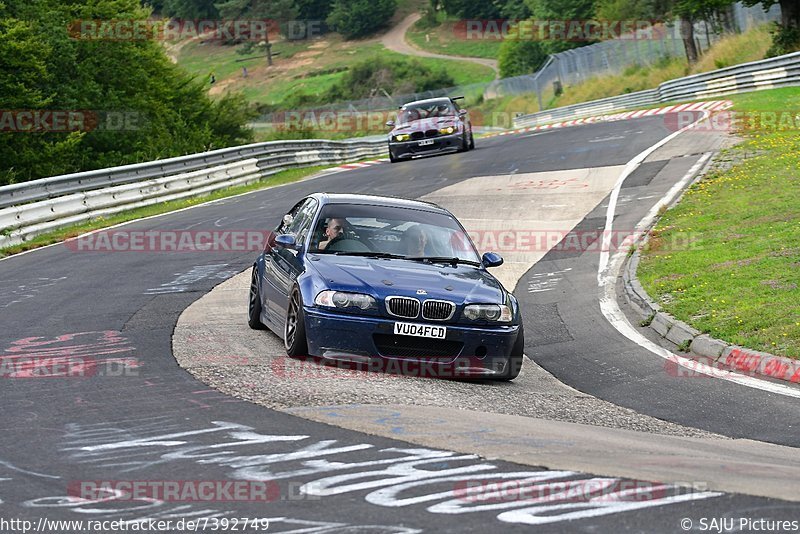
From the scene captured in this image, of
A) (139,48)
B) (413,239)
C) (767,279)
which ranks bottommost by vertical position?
(767,279)

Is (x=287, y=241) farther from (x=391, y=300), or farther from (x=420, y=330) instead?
(x=420, y=330)

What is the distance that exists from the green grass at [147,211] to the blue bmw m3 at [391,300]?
10129 millimetres

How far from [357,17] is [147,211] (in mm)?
115516

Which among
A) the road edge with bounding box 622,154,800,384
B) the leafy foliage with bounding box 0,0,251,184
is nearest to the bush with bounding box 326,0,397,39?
the leafy foliage with bounding box 0,0,251,184

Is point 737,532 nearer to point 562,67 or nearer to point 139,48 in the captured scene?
point 139,48

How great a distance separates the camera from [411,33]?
5453 inches

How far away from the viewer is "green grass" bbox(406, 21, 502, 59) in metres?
130

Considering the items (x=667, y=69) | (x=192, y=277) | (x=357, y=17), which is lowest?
(x=192, y=277)

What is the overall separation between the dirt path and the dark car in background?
85049mm

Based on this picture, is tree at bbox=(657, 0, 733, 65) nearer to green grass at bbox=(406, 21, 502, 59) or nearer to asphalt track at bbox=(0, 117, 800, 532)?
asphalt track at bbox=(0, 117, 800, 532)

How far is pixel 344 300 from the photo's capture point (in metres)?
9.72

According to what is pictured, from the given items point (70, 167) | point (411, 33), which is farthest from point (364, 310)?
point (411, 33)

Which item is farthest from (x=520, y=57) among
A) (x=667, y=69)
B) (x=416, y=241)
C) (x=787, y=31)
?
(x=416, y=241)

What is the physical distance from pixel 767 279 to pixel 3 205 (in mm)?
13438
